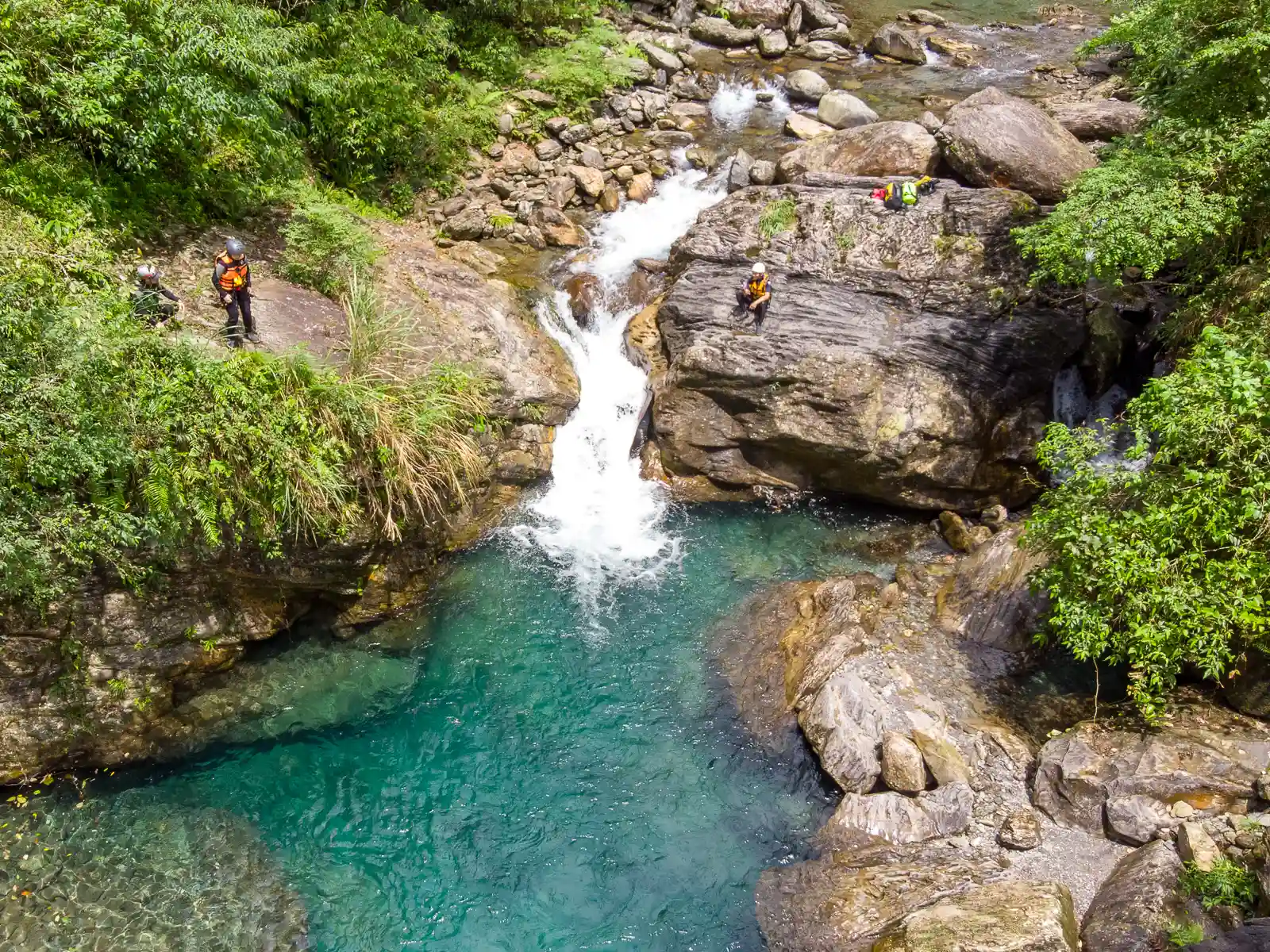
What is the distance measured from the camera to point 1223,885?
27.5 ft

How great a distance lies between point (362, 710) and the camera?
12633mm

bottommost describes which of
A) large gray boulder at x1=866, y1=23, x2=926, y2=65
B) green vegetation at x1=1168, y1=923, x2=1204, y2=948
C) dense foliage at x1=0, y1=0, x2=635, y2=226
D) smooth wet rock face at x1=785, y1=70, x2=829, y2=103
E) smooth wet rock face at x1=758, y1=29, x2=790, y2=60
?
green vegetation at x1=1168, y1=923, x2=1204, y2=948

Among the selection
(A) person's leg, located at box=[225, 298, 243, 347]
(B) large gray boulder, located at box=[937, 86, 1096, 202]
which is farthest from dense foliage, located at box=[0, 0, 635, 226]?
(B) large gray boulder, located at box=[937, 86, 1096, 202]

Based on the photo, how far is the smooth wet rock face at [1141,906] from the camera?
8492 millimetres

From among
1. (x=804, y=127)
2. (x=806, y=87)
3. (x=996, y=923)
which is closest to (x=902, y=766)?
(x=996, y=923)

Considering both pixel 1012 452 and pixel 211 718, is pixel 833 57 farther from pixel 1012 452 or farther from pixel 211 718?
pixel 211 718

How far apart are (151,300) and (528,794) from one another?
366 inches

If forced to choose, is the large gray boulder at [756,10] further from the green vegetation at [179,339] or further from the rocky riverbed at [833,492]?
the green vegetation at [179,339]

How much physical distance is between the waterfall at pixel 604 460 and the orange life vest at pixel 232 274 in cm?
634

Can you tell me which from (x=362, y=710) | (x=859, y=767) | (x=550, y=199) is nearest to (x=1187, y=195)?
(x=859, y=767)

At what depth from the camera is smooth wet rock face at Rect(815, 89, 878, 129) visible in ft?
73.6

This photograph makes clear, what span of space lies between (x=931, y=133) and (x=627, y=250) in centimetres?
780

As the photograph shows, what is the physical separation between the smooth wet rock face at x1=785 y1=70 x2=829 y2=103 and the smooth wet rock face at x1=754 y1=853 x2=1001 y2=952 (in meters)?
21.2

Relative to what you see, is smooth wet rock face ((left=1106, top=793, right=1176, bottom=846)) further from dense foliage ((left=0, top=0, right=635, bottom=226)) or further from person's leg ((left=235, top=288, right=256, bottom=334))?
dense foliage ((left=0, top=0, right=635, bottom=226))
